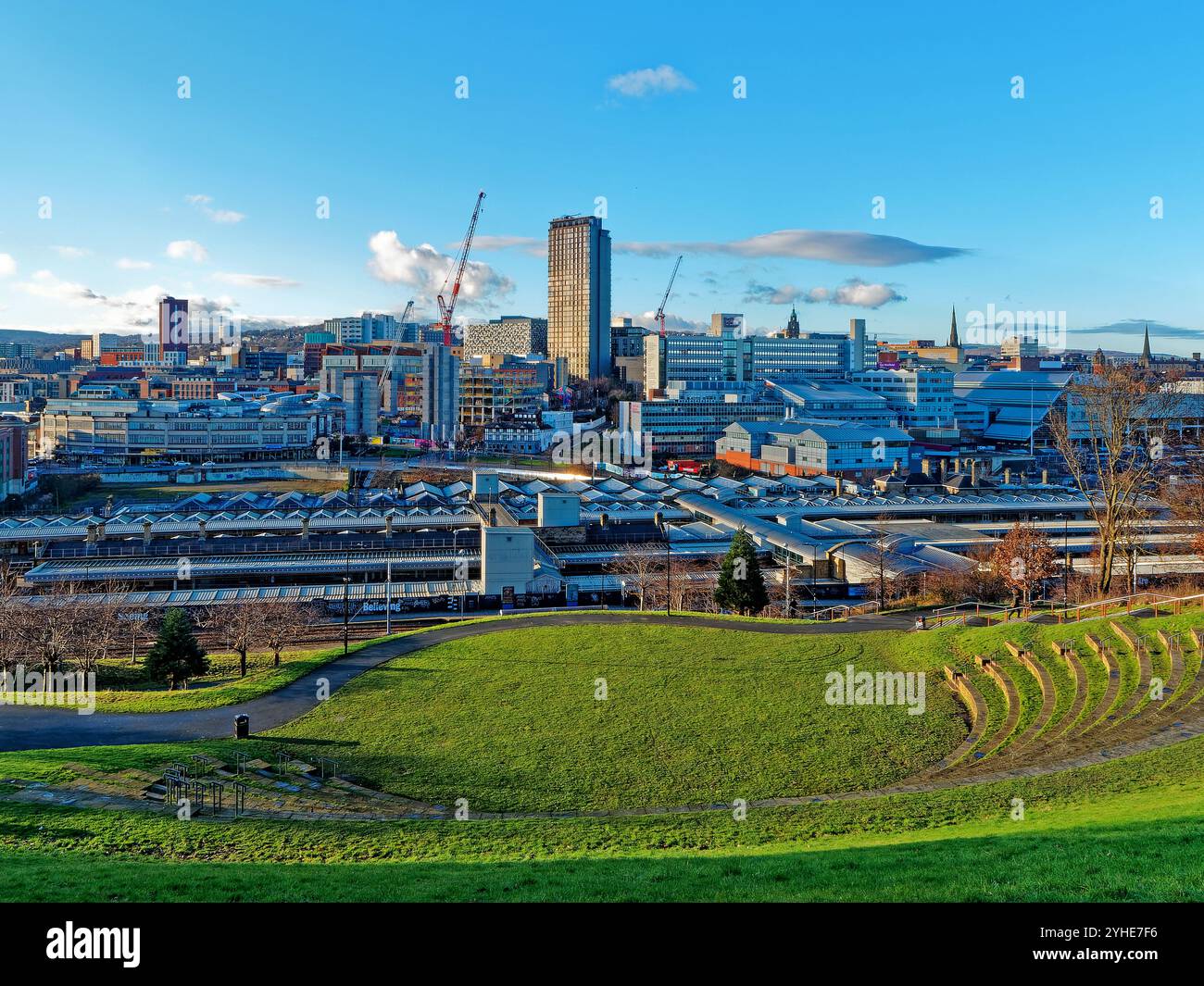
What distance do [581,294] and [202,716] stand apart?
473 feet

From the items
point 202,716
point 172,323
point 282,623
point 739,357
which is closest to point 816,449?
point 739,357

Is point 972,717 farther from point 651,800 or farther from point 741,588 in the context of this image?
point 741,588

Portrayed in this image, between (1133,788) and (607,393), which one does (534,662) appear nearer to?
(1133,788)

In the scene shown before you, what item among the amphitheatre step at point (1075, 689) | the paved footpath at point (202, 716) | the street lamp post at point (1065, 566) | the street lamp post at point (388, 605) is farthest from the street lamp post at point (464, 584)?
the street lamp post at point (1065, 566)

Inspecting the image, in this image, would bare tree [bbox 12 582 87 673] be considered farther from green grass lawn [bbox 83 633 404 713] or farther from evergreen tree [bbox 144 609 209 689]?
evergreen tree [bbox 144 609 209 689]

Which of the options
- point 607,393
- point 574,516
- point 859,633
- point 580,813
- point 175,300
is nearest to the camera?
point 580,813

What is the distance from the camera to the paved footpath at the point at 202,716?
14453 mm

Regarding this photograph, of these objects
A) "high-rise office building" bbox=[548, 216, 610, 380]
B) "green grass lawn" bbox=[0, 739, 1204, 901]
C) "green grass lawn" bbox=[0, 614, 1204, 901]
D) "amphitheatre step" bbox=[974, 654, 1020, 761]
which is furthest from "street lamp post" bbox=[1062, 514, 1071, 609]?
"high-rise office building" bbox=[548, 216, 610, 380]

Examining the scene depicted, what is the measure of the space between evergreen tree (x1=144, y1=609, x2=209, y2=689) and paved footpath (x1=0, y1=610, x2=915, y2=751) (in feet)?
8.96

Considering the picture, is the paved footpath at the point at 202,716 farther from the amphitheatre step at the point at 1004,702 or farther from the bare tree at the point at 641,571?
the bare tree at the point at 641,571

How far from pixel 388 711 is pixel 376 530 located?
74.1 ft

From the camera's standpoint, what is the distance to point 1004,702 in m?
15.7

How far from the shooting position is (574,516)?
36719mm
